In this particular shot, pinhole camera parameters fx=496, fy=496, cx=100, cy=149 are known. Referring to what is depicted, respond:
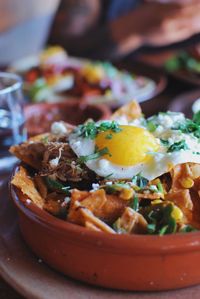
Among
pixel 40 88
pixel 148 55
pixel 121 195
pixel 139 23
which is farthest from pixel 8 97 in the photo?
pixel 139 23

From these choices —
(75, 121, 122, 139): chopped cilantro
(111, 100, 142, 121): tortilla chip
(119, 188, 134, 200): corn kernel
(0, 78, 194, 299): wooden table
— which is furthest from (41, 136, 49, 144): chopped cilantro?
(0, 78, 194, 299): wooden table

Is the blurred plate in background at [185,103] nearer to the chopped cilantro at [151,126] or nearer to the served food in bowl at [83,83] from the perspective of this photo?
the served food in bowl at [83,83]

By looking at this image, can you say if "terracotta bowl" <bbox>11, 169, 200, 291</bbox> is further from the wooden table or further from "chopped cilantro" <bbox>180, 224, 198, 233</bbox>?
the wooden table

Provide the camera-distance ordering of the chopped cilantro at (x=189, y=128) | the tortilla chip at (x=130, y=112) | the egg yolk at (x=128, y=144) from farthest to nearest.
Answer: the tortilla chip at (x=130, y=112), the chopped cilantro at (x=189, y=128), the egg yolk at (x=128, y=144)

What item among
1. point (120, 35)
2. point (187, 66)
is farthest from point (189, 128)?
point (120, 35)

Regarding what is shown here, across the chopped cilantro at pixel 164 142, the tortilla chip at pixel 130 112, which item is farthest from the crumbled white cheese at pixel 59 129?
the chopped cilantro at pixel 164 142

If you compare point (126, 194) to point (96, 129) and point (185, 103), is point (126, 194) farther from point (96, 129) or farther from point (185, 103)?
point (185, 103)

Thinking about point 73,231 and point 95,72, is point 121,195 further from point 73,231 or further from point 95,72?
point 95,72
